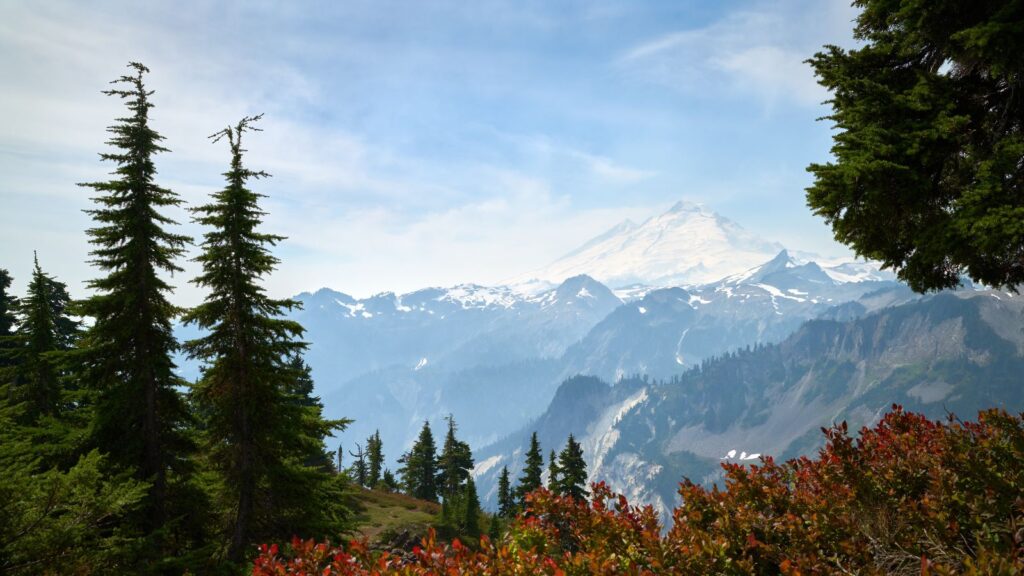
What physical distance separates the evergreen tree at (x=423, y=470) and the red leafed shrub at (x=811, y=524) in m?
69.9

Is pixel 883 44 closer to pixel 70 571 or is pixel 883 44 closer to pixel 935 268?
pixel 935 268

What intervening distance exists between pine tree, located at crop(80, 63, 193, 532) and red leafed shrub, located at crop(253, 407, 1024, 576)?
15401 mm

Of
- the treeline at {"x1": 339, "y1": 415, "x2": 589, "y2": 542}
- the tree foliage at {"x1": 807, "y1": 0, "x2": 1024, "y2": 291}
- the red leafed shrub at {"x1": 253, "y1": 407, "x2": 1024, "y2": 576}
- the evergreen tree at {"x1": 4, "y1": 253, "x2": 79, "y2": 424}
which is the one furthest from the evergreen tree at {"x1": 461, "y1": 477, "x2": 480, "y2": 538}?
the tree foliage at {"x1": 807, "y1": 0, "x2": 1024, "y2": 291}

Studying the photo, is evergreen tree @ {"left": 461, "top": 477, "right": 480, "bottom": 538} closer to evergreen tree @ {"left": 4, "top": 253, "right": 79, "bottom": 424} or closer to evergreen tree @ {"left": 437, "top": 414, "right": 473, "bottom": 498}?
evergreen tree @ {"left": 437, "top": 414, "right": 473, "bottom": 498}

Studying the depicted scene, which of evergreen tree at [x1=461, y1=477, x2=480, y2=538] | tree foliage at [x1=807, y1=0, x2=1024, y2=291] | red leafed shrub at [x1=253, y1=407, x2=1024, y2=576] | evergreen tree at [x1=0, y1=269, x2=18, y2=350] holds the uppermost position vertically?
evergreen tree at [x1=0, y1=269, x2=18, y2=350]

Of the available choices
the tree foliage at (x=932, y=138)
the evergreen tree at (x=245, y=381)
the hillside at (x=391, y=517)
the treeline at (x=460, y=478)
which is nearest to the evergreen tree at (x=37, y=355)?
the evergreen tree at (x=245, y=381)

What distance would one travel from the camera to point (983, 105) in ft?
34.5

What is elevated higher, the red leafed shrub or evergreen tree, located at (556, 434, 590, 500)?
the red leafed shrub

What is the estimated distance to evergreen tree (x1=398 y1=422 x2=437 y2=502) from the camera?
75250 mm

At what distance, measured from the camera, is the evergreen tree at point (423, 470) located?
247 feet

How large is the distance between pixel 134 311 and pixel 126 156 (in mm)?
5616

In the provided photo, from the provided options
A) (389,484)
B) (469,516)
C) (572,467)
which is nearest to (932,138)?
(572,467)

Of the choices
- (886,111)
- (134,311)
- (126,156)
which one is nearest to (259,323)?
(134,311)

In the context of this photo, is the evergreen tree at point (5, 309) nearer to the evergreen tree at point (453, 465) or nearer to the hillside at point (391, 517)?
the hillside at point (391, 517)
